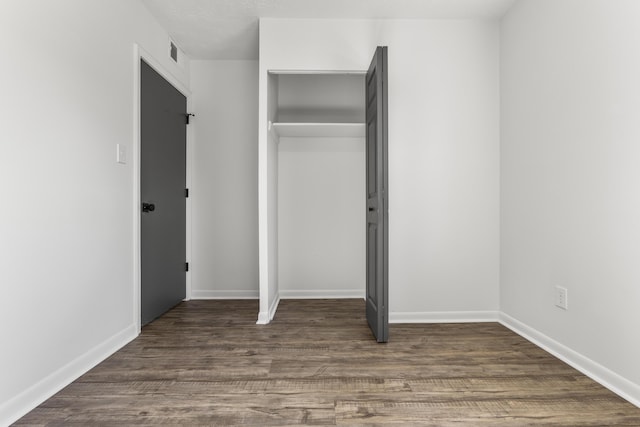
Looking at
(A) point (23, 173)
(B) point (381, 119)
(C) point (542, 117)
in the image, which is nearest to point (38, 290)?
(A) point (23, 173)

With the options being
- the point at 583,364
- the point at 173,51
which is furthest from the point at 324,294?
the point at 173,51

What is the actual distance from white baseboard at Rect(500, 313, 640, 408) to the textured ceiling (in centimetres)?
242

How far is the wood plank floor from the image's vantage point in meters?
1.52

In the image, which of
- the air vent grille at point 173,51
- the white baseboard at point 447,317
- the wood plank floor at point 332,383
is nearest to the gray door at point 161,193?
the air vent grille at point 173,51

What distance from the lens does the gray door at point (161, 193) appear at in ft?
8.89

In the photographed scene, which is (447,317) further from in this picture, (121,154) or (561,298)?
(121,154)

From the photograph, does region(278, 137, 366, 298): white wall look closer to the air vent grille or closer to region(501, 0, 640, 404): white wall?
the air vent grille

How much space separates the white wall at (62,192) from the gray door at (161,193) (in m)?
0.22

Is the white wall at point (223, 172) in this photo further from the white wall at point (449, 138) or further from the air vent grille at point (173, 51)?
the white wall at point (449, 138)

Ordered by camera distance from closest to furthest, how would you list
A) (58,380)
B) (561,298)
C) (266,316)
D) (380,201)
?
(58,380), (561,298), (380,201), (266,316)

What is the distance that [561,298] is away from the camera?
7.05ft

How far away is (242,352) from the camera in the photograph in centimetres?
223

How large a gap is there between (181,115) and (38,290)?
2211mm

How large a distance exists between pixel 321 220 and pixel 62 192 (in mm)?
2273
